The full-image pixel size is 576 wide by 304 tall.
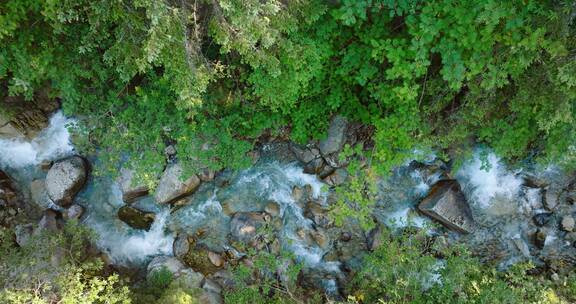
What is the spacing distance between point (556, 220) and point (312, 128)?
6.46 metres

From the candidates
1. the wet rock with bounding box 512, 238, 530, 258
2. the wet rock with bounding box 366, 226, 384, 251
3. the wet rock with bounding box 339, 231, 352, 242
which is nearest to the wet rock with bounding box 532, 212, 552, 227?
the wet rock with bounding box 512, 238, 530, 258

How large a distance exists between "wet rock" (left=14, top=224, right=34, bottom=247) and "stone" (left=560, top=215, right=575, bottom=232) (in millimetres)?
12839

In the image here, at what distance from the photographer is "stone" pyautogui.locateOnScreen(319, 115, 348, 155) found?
8.45 meters

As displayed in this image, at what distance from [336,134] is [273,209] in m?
2.53

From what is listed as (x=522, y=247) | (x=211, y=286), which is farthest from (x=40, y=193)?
(x=522, y=247)

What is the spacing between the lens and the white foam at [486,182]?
29.6 ft

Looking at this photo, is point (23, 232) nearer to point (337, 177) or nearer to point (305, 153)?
point (305, 153)

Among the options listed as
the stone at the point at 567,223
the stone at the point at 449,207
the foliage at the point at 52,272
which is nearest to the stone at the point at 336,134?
the stone at the point at 449,207

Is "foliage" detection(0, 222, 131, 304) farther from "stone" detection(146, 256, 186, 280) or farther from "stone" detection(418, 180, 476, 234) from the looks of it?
"stone" detection(418, 180, 476, 234)

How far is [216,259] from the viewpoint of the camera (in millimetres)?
8906

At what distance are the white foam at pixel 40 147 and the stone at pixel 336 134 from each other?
663 centimetres

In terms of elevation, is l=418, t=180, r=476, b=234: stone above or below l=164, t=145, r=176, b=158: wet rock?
below

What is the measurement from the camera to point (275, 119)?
26.7 feet

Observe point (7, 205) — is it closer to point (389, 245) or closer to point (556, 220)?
point (389, 245)
